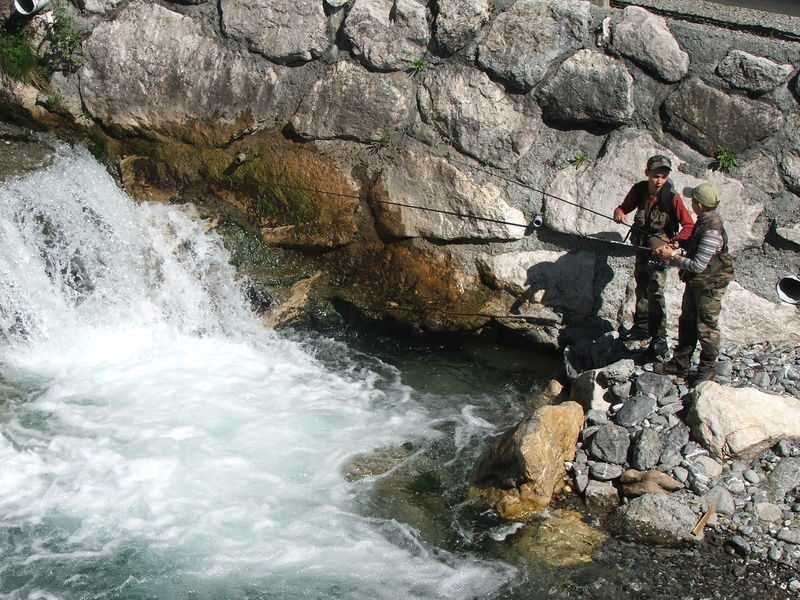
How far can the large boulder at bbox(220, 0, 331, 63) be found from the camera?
6.81 metres

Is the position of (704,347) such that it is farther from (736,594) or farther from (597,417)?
(736,594)

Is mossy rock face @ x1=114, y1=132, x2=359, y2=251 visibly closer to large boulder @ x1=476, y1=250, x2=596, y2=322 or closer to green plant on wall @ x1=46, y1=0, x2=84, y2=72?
green plant on wall @ x1=46, y1=0, x2=84, y2=72

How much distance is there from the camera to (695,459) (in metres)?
5.23

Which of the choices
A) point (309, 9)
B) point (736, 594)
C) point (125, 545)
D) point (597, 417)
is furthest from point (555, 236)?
point (125, 545)

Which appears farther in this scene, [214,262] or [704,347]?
[214,262]

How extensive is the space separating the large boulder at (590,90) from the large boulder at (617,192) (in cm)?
20

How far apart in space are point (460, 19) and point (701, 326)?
9.31ft

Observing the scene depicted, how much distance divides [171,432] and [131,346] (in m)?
1.20

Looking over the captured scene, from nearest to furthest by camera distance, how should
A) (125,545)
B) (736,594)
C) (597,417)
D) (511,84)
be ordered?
(736,594), (125,545), (597,417), (511,84)

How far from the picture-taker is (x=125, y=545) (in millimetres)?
4832

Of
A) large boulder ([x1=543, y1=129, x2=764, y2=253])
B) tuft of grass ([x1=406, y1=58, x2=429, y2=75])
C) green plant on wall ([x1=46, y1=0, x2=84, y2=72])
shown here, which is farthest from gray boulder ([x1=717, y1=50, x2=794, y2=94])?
green plant on wall ([x1=46, y1=0, x2=84, y2=72])

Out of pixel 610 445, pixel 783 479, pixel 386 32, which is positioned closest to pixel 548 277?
pixel 610 445

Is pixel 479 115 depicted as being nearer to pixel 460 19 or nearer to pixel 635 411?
pixel 460 19

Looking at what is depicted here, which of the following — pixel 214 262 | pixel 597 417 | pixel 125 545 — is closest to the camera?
pixel 125 545
